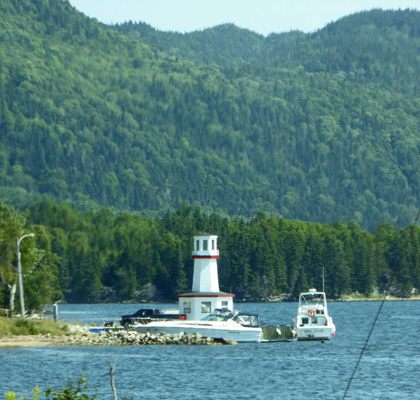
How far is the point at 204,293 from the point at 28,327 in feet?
51.0

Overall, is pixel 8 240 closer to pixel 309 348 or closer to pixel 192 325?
pixel 192 325

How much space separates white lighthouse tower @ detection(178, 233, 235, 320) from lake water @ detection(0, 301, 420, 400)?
510 centimetres

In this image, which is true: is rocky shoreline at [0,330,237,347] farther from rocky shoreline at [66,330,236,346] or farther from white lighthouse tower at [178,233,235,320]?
white lighthouse tower at [178,233,235,320]

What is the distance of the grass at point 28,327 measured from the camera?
73688 mm

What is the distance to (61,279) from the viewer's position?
17288cm

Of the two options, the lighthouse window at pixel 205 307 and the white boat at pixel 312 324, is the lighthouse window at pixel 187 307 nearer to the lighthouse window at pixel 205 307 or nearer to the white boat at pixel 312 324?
the lighthouse window at pixel 205 307

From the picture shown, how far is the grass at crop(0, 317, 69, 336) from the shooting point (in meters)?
73.7

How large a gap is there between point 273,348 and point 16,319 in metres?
21.2

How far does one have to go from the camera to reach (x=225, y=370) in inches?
2457

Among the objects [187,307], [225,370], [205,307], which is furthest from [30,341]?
[225,370]

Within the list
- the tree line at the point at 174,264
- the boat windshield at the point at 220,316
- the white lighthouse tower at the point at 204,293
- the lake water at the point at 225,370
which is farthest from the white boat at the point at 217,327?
the tree line at the point at 174,264

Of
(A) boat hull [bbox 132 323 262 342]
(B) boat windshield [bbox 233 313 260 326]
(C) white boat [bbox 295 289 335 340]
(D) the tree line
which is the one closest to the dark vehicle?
(A) boat hull [bbox 132 323 262 342]

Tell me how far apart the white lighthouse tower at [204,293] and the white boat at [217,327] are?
132cm

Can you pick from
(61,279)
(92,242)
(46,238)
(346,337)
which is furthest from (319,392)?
(92,242)
